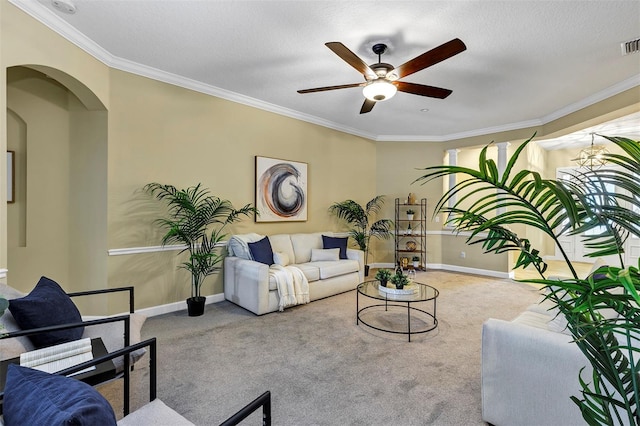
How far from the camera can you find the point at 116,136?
3375 mm

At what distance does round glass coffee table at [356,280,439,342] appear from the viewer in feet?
10.3

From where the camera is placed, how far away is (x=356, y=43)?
117 inches

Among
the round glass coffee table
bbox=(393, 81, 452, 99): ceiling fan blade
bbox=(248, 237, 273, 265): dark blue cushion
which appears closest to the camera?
bbox=(393, 81, 452, 99): ceiling fan blade

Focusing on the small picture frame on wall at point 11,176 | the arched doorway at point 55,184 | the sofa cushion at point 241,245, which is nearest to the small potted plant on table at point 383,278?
the sofa cushion at point 241,245

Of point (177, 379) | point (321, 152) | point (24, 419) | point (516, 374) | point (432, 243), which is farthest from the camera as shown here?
point (432, 243)

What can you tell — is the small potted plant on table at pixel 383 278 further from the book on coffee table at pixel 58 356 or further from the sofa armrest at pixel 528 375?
the book on coffee table at pixel 58 356

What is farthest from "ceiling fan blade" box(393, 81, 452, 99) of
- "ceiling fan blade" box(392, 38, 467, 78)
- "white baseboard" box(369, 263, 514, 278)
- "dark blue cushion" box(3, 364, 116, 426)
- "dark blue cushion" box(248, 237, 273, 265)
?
"white baseboard" box(369, 263, 514, 278)

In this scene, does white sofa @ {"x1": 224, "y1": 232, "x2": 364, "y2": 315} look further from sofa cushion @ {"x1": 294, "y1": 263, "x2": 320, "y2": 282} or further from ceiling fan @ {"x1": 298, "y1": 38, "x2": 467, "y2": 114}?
ceiling fan @ {"x1": 298, "y1": 38, "x2": 467, "y2": 114}

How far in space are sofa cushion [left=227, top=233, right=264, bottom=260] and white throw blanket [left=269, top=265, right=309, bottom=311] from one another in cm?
40

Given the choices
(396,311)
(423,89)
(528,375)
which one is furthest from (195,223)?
(528,375)

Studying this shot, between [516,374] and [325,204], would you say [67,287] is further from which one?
[516,374]

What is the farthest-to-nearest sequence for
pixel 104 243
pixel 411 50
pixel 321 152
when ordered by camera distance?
pixel 321 152, pixel 104 243, pixel 411 50

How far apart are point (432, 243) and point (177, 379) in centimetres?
561

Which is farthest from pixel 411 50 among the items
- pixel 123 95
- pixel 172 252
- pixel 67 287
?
pixel 67 287
